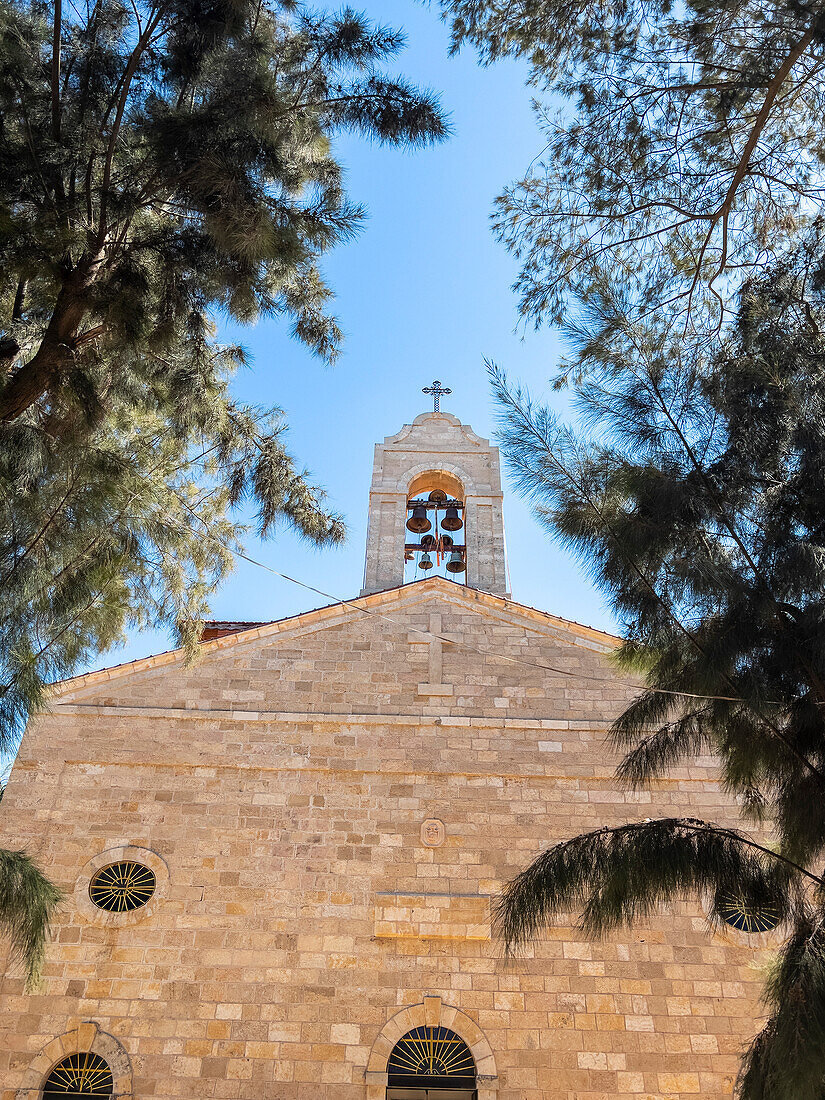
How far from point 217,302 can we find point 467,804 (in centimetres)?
587

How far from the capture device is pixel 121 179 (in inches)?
210

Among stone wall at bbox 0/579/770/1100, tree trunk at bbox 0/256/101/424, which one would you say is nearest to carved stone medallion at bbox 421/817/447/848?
stone wall at bbox 0/579/770/1100

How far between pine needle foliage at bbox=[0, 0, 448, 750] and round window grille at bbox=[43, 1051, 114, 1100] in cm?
444

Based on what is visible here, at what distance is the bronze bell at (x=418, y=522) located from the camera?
13.0m

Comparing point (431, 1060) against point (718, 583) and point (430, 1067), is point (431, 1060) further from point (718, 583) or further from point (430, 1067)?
point (718, 583)

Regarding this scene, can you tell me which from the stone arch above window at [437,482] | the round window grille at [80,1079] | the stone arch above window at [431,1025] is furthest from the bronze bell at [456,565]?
the round window grille at [80,1079]

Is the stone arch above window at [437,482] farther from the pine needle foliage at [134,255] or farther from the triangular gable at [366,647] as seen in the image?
the pine needle foliage at [134,255]

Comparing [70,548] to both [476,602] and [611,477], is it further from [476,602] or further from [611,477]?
[476,602]

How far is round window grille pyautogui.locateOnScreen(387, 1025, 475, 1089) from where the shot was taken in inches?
315

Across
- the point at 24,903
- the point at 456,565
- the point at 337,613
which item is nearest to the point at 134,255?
the point at 24,903

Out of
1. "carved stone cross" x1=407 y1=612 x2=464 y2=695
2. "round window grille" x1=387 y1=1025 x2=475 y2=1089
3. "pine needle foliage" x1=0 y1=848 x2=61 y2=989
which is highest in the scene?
"carved stone cross" x1=407 y1=612 x2=464 y2=695

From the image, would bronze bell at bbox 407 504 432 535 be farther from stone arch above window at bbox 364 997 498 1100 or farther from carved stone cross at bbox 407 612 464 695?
stone arch above window at bbox 364 997 498 1100

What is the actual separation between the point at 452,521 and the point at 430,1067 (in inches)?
273

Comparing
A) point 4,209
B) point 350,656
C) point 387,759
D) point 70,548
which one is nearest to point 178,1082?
point 387,759
